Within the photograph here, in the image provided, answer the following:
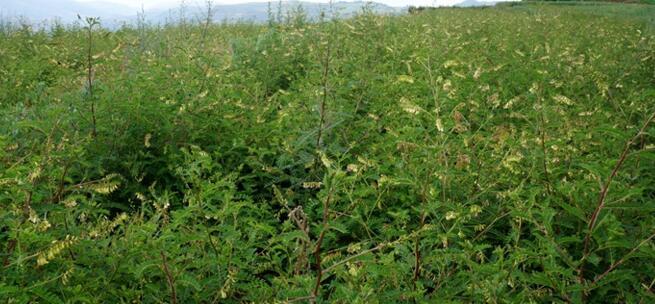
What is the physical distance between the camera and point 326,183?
5.49 feet

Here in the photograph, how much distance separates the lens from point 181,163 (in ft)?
11.8

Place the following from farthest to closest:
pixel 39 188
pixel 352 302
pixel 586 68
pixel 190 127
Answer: pixel 586 68 < pixel 190 127 < pixel 39 188 < pixel 352 302

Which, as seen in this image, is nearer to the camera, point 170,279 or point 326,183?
point 326,183

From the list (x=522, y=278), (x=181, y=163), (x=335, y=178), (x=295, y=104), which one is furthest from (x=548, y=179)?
(x=181, y=163)

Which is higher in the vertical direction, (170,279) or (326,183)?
(326,183)

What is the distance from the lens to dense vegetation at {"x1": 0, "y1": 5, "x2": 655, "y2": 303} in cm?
196

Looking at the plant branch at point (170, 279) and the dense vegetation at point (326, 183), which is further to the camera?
the dense vegetation at point (326, 183)

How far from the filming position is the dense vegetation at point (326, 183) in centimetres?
196

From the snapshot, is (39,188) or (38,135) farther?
(38,135)

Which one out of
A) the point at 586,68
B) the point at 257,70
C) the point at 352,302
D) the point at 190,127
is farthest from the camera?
the point at 257,70

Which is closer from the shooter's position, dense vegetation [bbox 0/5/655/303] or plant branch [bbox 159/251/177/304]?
plant branch [bbox 159/251/177/304]

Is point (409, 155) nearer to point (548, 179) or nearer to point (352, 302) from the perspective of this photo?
point (548, 179)

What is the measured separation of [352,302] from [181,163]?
2.26 metres

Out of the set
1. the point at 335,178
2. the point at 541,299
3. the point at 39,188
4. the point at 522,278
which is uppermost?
the point at 335,178
